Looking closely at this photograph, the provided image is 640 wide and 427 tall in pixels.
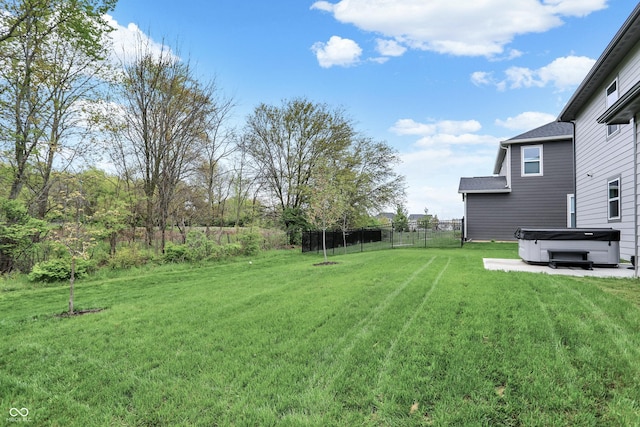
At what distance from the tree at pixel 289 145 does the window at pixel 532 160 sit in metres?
10.3

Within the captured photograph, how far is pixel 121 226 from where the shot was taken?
31.4 ft

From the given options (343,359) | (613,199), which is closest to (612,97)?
(613,199)

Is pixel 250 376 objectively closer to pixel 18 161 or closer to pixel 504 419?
pixel 504 419

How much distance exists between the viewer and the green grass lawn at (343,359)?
2096 mm

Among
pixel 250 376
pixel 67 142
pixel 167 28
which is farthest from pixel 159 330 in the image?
pixel 167 28

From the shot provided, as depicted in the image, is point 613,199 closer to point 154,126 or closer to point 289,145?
point 154,126

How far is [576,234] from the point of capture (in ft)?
23.8

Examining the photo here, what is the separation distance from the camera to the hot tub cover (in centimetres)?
696

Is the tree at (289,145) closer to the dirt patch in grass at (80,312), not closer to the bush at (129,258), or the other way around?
the bush at (129,258)

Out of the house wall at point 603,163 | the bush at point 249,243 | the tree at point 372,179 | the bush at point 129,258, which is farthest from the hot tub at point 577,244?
the tree at point 372,179

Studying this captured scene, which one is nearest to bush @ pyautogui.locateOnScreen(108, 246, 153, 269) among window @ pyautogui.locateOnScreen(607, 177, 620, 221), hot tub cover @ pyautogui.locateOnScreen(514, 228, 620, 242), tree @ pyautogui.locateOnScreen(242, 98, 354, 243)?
tree @ pyautogui.locateOnScreen(242, 98, 354, 243)
